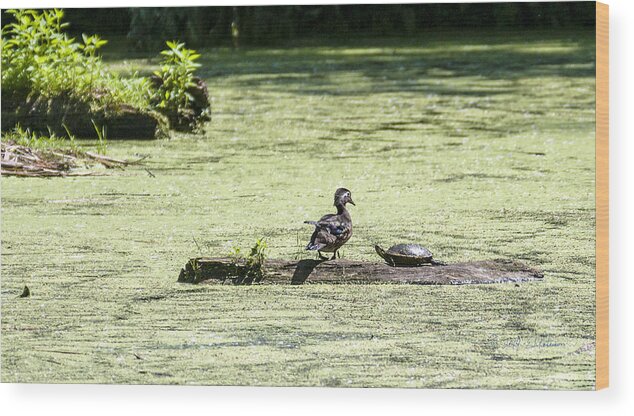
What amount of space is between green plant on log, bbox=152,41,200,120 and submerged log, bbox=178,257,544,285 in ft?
2.60

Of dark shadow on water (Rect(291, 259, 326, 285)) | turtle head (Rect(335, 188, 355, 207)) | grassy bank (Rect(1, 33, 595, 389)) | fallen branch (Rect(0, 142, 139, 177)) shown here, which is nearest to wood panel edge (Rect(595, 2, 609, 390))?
grassy bank (Rect(1, 33, 595, 389))

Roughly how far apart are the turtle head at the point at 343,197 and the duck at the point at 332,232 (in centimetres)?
1

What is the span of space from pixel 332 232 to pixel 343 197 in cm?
19

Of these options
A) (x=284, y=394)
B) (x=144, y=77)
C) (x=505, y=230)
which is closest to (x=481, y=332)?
(x=505, y=230)

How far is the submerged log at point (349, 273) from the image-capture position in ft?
19.5

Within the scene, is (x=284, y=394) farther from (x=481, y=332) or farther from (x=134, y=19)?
(x=134, y=19)

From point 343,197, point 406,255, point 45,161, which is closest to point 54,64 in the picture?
point 45,161

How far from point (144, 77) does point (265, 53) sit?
581 mm

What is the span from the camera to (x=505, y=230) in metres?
6.00

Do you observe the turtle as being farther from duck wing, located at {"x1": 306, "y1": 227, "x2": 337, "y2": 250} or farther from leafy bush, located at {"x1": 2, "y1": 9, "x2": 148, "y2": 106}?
leafy bush, located at {"x1": 2, "y1": 9, "x2": 148, "y2": 106}

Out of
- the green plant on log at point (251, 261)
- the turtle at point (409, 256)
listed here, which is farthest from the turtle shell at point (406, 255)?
the green plant on log at point (251, 261)

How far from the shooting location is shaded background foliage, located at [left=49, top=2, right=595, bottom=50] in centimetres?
597

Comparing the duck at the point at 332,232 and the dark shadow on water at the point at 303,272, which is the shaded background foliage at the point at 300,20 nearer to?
the duck at the point at 332,232

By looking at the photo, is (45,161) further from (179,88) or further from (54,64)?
(179,88)
